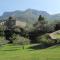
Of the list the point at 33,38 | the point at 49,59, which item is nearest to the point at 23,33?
the point at 33,38

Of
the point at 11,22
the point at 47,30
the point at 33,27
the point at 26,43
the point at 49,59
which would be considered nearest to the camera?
the point at 49,59

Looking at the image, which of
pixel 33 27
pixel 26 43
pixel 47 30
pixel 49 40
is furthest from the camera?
pixel 33 27

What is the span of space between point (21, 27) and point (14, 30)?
190 inches

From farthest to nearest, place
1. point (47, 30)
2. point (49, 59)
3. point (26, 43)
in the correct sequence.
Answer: point (47, 30) < point (26, 43) < point (49, 59)

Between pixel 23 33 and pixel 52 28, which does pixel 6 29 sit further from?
pixel 52 28

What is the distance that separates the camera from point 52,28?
9400cm

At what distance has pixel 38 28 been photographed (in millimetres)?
97000

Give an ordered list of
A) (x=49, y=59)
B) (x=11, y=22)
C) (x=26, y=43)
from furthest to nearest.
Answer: (x=11, y=22), (x=26, y=43), (x=49, y=59)

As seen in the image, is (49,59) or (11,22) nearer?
(49,59)

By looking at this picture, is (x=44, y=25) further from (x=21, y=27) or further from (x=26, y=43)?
(x=26, y=43)

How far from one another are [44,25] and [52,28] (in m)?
4.27

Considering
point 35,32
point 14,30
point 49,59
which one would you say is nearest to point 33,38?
point 35,32

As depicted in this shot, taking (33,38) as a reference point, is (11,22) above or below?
above

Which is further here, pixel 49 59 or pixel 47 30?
pixel 47 30
